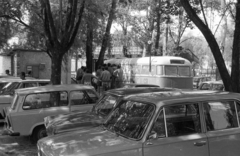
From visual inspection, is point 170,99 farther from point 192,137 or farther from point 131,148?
point 131,148


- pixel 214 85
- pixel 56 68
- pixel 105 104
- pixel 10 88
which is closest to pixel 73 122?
pixel 105 104

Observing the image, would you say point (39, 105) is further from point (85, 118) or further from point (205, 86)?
point (205, 86)

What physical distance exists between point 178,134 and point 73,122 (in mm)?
2500

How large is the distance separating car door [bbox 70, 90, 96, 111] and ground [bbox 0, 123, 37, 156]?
4.88 ft

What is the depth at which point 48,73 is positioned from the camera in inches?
755

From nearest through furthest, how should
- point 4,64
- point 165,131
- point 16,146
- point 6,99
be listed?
point 165,131 → point 16,146 → point 6,99 → point 4,64

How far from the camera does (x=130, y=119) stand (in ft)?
13.6

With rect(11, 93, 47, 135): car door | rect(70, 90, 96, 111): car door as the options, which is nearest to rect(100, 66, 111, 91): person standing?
rect(70, 90, 96, 111): car door

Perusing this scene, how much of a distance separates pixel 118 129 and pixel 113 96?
2628 mm

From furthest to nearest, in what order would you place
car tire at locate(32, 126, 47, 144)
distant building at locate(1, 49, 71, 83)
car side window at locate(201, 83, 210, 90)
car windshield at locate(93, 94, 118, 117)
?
distant building at locate(1, 49, 71, 83) < car side window at locate(201, 83, 210, 90) < car tire at locate(32, 126, 47, 144) < car windshield at locate(93, 94, 118, 117)

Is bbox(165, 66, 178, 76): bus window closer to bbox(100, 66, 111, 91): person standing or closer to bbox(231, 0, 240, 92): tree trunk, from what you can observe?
bbox(100, 66, 111, 91): person standing

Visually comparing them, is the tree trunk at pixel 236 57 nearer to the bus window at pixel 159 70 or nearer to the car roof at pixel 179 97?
the car roof at pixel 179 97

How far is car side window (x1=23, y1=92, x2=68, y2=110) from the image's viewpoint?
292 inches

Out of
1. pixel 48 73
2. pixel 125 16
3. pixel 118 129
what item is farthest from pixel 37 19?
pixel 125 16
